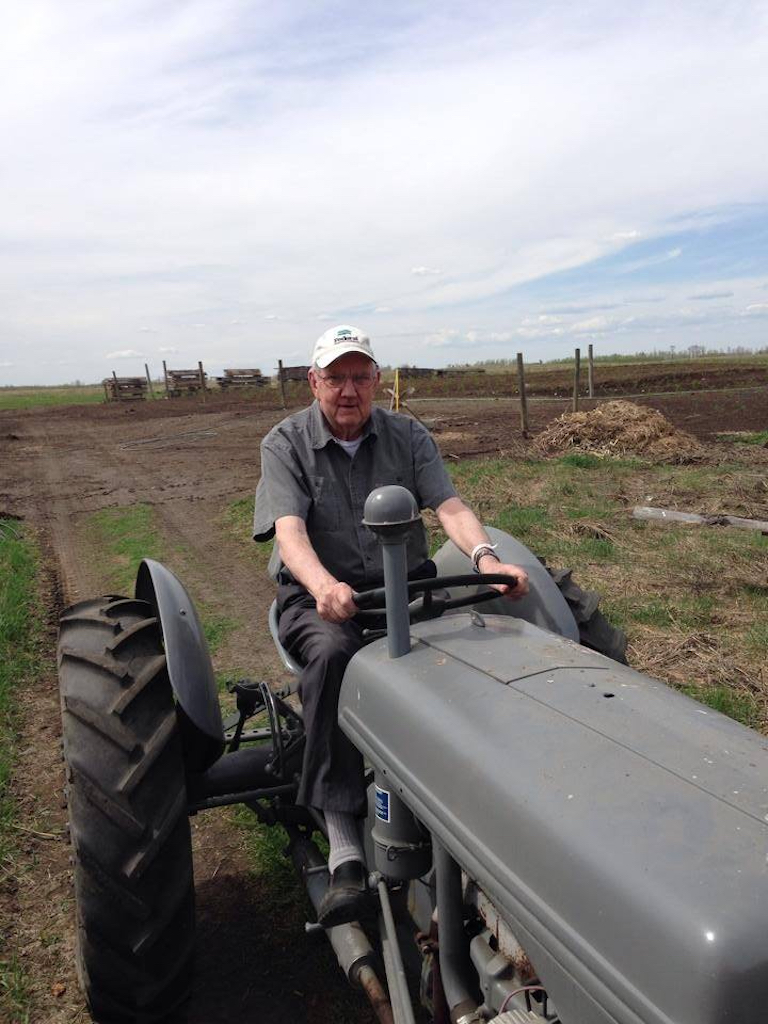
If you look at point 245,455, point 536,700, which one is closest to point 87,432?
point 245,455

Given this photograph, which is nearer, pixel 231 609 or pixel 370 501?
pixel 370 501

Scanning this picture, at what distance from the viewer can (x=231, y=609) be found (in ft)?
19.7

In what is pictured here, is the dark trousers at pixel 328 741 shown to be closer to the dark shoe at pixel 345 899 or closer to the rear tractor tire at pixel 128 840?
the dark shoe at pixel 345 899

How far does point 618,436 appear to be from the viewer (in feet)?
44.3

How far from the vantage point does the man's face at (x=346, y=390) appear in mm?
2902

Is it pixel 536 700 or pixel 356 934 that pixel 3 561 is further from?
pixel 536 700

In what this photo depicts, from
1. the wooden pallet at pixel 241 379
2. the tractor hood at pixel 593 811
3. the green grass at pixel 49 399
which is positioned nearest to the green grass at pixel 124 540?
the tractor hood at pixel 593 811

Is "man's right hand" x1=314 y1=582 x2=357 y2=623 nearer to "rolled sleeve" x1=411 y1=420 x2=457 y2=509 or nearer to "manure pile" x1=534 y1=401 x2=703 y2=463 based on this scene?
"rolled sleeve" x1=411 y1=420 x2=457 y2=509

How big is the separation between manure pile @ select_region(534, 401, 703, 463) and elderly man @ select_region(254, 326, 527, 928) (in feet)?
32.0

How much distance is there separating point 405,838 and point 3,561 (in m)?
6.19

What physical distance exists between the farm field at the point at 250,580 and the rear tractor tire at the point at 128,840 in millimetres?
372

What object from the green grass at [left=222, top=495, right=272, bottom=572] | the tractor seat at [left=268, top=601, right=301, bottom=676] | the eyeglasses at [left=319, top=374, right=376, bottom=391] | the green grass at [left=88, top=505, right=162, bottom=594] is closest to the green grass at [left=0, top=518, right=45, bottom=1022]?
the green grass at [left=88, top=505, right=162, bottom=594]

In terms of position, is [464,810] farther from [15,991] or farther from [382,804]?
[15,991]

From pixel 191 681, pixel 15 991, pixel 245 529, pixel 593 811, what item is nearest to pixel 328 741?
pixel 191 681
